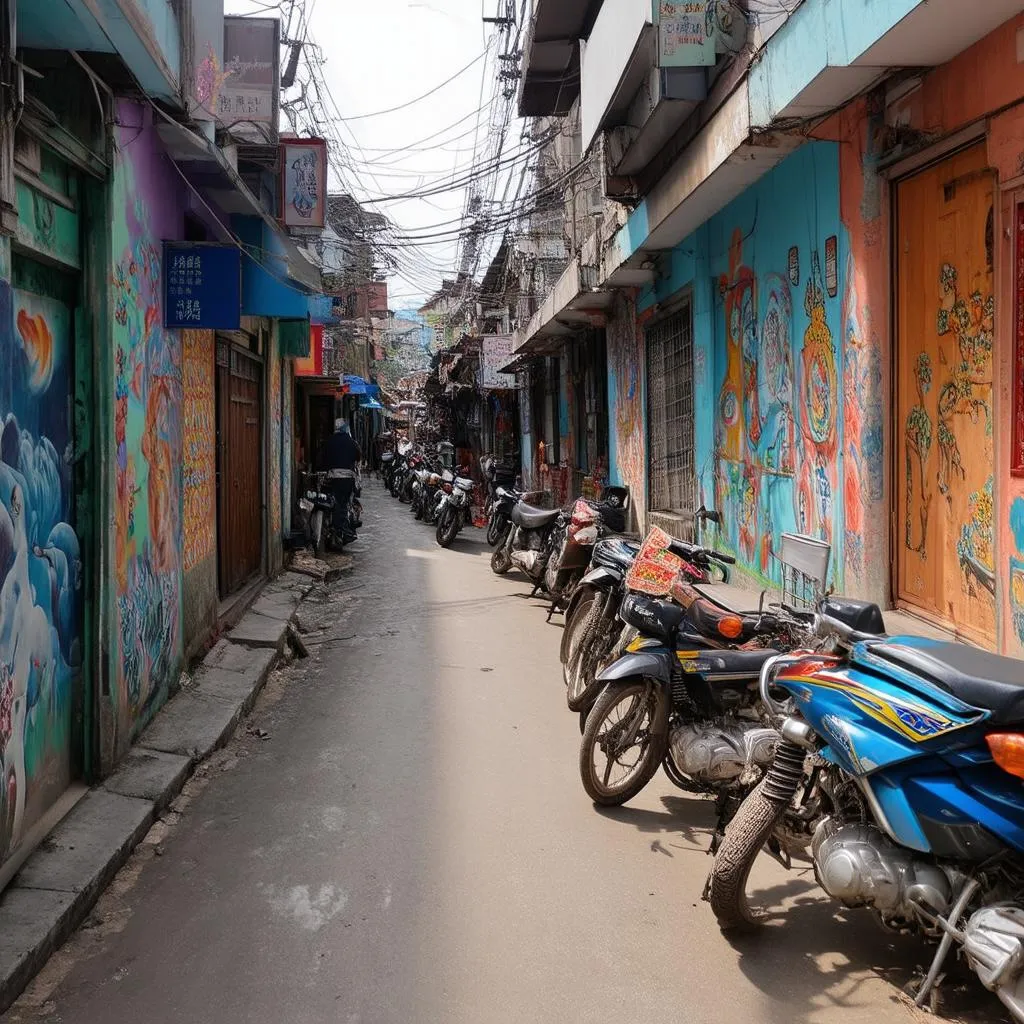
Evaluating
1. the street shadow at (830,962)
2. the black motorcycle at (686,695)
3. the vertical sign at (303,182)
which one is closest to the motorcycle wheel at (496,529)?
the vertical sign at (303,182)

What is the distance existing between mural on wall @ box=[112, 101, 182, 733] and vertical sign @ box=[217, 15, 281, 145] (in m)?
3.14

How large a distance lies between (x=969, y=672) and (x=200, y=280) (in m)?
4.89

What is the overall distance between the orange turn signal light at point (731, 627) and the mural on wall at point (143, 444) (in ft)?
9.64

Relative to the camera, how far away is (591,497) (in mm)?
14844

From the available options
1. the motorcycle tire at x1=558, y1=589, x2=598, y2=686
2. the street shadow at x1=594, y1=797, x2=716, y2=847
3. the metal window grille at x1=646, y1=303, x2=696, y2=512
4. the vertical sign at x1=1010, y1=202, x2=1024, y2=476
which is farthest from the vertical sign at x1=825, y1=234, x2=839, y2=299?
the metal window grille at x1=646, y1=303, x2=696, y2=512

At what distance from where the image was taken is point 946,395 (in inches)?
206

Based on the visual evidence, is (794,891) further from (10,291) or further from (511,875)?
(10,291)

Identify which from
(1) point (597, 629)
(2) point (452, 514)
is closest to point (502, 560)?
(2) point (452, 514)

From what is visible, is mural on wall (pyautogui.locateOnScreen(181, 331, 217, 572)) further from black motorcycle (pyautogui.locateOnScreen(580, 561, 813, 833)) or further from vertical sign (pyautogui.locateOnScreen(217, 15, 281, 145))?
black motorcycle (pyautogui.locateOnScreen(580, 561, 813, 833))

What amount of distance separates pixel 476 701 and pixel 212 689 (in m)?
1.72

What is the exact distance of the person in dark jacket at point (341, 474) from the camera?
46.8 ft

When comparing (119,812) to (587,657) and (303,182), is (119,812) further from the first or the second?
(303,182)

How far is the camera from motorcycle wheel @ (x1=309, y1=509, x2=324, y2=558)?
13164 millimetres

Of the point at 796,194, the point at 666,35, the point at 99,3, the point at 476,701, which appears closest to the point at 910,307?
the point at 796,194
